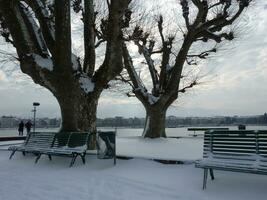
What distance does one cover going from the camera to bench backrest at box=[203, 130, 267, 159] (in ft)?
22.1

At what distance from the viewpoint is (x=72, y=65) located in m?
12.4

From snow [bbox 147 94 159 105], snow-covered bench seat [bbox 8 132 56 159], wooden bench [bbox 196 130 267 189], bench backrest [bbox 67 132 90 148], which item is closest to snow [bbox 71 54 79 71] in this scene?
snow-covered bench seat [bbox 8 132 56 159]

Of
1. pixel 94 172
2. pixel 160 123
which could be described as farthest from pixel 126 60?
pixel 94 172

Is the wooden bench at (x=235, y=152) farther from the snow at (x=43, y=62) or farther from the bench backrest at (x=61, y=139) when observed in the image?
the snow at (x=43, y=62)

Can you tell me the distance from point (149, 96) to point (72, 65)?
9.64 metres

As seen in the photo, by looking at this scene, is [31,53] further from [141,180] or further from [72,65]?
[141,180]

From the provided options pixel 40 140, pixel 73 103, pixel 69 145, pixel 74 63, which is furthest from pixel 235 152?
pixel 74 63

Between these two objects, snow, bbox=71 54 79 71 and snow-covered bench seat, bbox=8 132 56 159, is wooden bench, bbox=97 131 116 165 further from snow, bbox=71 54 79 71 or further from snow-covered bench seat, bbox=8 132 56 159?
snow, bbox=71 54 79 71

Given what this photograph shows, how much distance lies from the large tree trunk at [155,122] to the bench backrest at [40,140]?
9.90m

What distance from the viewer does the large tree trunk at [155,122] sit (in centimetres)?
2108

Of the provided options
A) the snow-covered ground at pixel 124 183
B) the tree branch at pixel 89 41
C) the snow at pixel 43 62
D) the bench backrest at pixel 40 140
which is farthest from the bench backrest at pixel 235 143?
the tree branch at pixel 89 41

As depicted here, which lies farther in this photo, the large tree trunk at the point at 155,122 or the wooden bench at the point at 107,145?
the large tree trunk at the point at 155,122

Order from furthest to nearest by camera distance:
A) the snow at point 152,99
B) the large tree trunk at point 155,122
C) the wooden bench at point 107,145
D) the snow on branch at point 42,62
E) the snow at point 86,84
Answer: the snow at point 152,99, the large tree trunk at point 155,122, the snow at point 86,84, the snow on branch at point 42,62, the wooden bench at point 107,145

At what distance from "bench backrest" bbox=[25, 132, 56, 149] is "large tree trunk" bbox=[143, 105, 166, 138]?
990 centimetres
